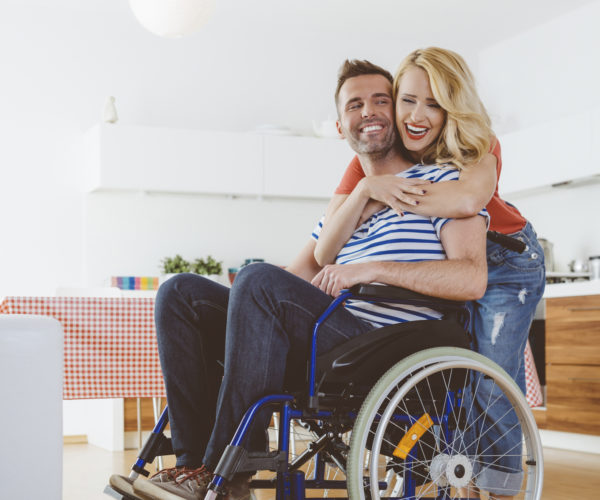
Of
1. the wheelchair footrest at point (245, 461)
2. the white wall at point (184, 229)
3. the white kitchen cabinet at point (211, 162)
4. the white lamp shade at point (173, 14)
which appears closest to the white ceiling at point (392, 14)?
the white kitchen cabinet at point (211, 162)

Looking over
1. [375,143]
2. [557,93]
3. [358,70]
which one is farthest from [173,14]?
[557,93]

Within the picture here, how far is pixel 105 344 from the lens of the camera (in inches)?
105

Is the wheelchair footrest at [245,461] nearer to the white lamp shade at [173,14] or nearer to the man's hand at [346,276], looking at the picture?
the man's hand at [346,276]

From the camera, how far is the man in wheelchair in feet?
5.14

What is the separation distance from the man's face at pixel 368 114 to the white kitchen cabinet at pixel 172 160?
351 cm

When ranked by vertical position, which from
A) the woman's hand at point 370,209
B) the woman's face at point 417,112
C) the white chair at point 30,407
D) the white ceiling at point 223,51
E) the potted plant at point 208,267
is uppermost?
the white ceiling at point 223,51

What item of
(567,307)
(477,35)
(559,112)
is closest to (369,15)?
(477,35)

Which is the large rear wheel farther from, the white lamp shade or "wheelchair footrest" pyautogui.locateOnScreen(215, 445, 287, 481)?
the white lamp shade

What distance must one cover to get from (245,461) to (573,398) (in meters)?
3.34

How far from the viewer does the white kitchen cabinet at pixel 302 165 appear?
5.72 m

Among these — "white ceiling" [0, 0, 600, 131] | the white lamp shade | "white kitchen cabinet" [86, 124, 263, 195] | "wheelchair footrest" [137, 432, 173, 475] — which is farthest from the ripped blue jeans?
"white ceiling" [0, 0, 600, 131]

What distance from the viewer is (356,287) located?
1.63 meters

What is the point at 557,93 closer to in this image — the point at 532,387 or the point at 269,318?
the point at 532,387

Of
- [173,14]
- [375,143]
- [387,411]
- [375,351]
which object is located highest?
[173,14]
